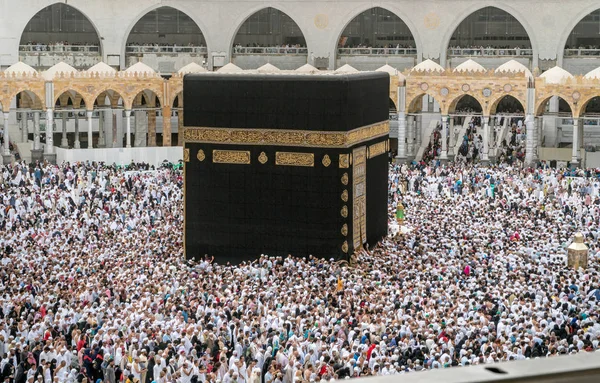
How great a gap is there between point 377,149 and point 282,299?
6729 millimetres

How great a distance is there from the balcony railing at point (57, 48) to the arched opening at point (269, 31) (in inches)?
251

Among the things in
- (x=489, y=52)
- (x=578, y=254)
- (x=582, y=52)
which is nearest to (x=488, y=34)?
(x=489, y=52)

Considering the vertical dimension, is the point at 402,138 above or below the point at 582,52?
below

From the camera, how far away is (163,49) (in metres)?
42.0

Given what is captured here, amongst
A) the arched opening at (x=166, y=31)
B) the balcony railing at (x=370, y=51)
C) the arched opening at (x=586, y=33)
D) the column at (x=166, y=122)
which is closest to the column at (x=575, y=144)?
the arched opening at (x=586, y=33)

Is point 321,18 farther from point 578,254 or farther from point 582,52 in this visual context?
point 578,254

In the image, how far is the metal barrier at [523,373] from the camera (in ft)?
4.28

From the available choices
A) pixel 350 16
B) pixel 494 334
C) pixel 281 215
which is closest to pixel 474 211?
pixel 281 215

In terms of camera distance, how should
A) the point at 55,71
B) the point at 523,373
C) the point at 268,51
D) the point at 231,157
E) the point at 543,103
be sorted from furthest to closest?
1. the point at 268,51
2. the point at 55,71
3. the point at 543,103
4. the point at 231,157
5. the point at 523,373

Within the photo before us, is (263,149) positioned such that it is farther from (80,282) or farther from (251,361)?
(251,361)

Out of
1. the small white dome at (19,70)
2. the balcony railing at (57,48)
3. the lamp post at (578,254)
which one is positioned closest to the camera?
the lamp post at (578,254)

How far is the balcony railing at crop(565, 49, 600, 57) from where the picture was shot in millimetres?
39125

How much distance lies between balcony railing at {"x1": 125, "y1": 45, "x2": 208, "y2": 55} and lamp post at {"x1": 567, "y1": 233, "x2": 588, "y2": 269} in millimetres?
26791

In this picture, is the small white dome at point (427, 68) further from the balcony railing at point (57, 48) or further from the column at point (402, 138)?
the balcony railing at point (57, 48)
